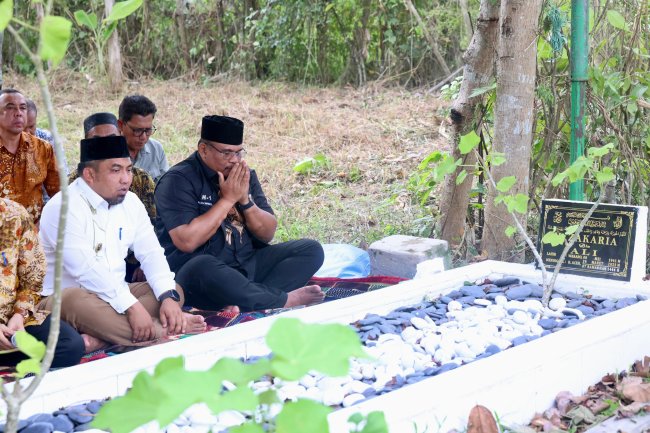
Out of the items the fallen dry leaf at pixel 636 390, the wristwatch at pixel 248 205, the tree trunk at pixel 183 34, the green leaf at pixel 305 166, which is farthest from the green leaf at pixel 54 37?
the tree trunk at pixel 183 34

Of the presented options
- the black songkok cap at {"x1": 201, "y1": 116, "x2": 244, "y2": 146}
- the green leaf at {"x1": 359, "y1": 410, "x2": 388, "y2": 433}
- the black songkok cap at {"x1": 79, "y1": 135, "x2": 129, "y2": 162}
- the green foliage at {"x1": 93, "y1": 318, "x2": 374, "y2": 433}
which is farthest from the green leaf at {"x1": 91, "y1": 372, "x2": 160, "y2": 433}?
the black songkok cap at {"x1": 201, "y1": 116, "x2": 244, "y2": 146}

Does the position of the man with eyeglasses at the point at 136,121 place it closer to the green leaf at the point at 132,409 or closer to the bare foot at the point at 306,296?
the bare foot at the point at 306,296

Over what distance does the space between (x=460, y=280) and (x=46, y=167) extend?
257 centimetres

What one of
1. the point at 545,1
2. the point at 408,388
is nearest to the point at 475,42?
the point at 545,1

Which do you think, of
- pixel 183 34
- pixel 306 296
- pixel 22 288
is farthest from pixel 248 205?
pixel 183 34

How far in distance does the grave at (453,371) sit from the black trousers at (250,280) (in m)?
0.84

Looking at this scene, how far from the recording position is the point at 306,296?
5195mm

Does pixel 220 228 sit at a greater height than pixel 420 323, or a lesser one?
greater

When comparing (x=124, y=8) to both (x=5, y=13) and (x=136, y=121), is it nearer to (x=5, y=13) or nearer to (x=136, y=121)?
(x=5, y=13)

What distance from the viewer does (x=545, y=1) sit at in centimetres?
536

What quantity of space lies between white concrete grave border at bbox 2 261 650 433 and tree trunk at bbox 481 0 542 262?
149 centimetres

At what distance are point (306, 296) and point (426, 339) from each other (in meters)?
1.39

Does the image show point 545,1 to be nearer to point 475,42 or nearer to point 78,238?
point 475,42

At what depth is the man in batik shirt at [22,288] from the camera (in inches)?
151
